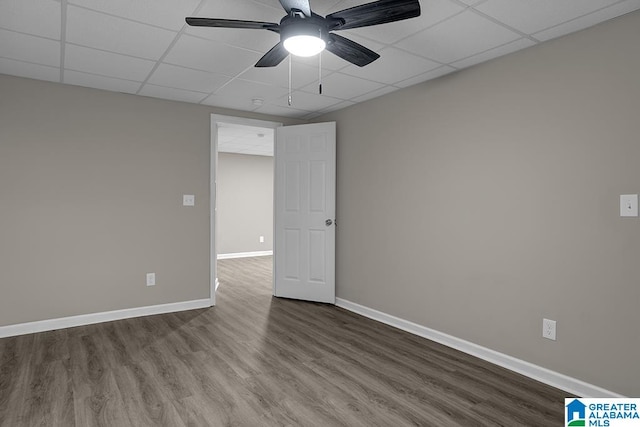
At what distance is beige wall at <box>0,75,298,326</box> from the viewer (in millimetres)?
3387

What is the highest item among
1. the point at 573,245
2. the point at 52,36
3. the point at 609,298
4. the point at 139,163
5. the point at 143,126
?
the point at 52,36

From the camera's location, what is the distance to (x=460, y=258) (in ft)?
10.4

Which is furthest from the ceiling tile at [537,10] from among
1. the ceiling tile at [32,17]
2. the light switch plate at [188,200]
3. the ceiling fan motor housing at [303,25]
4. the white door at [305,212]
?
the light switch plate at [188,200]

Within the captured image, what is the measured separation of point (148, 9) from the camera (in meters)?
2.19

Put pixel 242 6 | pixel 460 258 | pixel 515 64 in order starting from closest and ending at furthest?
pixel 242 6 < pixel 515 64 < pixel 460 258

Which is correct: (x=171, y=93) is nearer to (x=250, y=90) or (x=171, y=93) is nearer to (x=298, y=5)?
(x=250, y=90)

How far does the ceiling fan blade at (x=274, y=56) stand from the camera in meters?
2.18

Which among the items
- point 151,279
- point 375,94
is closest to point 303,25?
point 375,94

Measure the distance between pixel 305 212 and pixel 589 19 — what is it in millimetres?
3194

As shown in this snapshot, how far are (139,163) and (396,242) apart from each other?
2800 millimetres

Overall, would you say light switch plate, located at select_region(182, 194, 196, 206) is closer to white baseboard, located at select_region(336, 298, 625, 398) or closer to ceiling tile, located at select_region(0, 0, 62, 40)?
ceiling tile, located at select_region(0, 0, 62, 40)

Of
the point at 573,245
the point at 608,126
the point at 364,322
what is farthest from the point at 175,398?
the point at 608,126

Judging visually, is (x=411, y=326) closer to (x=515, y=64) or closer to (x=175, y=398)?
(x=175, y=398)

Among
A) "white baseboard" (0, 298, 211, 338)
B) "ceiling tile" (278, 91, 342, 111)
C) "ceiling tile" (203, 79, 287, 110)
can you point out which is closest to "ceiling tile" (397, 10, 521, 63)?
"ceiling tile" (278, 91, 342, 111)
